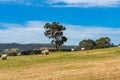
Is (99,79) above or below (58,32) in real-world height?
below

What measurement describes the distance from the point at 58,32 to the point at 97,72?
304 ft

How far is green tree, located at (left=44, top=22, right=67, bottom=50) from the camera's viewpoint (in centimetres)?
12938

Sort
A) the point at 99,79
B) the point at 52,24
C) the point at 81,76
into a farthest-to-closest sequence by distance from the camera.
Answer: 1. the point at 52,24
2. the point at 81,76
3. the point at 99,79

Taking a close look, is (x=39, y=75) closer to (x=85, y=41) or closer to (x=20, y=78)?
(x=20, y=78)

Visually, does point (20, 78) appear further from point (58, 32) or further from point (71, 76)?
point (58, 32)

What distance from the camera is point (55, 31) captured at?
13062 cm

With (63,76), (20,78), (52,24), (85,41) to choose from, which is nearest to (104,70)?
(63,76)

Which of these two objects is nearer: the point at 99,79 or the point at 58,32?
the point at 99,79

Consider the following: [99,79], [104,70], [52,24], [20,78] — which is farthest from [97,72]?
[52,24]

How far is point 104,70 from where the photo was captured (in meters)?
39.4

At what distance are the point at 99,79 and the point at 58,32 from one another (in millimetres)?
97088

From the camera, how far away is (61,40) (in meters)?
132

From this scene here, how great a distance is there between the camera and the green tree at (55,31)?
424ft

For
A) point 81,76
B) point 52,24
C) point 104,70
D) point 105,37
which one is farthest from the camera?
point 105,37
